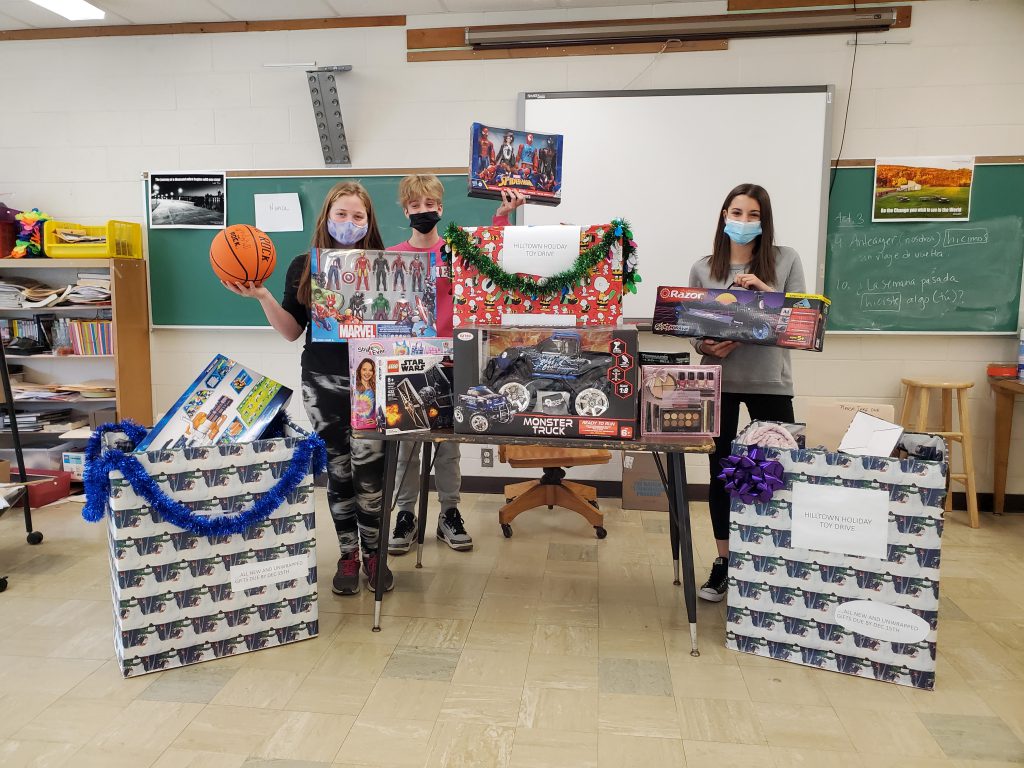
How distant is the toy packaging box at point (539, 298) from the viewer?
1991mm

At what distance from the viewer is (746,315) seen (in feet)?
6.82

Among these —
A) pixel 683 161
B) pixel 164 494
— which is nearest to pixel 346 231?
pixel 164 494

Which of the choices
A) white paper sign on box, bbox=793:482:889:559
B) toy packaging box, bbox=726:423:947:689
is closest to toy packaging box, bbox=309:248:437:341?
toy packaging box, bbox=726:423:947:689

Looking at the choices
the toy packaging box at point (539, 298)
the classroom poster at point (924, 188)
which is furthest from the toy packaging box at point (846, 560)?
the classroom poster at point (924, 188)

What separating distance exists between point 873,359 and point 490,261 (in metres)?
2.63

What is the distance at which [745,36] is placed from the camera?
3592mm

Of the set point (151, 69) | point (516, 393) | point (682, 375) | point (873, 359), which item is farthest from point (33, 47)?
point (873, 359)

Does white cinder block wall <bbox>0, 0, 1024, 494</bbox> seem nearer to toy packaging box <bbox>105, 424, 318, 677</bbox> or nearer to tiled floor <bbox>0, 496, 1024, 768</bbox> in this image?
tiled floor <bbox>0, 496, 1024, 768</bbox>

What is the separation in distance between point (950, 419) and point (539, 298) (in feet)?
8.76

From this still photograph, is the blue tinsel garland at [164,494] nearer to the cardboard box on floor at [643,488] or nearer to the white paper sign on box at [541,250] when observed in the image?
the white paper sign on box at [541,250]

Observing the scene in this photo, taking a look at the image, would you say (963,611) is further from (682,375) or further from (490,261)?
(490,261)

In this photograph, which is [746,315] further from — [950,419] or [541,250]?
[950,419]

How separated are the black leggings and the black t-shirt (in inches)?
51.6

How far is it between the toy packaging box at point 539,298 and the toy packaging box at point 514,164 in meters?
0.24
